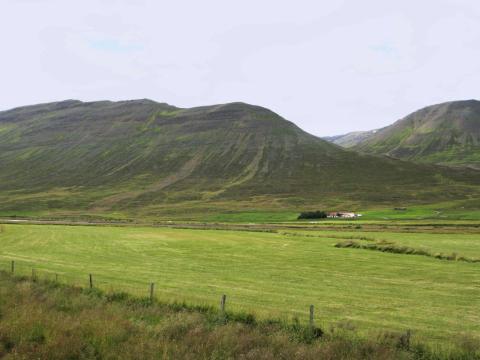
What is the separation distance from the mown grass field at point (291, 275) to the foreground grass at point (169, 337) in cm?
270

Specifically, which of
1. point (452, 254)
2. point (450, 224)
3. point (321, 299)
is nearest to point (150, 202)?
point (450, 224)

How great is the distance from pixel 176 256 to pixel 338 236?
108ft

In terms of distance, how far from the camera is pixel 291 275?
3812 centimetres

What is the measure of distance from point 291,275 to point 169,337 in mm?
21813

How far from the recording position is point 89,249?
5566 centimetres

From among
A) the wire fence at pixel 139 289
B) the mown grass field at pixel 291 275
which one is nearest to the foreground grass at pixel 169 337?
the wire fence at pixel 139 289

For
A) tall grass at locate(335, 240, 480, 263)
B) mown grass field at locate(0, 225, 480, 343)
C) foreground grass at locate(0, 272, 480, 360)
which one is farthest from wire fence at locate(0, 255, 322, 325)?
tall grass at locate(335, 240, 480, 263)

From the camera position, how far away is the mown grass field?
2441cm

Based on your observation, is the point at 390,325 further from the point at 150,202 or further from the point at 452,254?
the point at 150,202

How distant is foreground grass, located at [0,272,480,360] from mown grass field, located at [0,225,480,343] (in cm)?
270

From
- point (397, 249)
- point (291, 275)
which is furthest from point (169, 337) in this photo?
point (397, 249)

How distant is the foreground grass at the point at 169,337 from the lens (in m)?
15.7

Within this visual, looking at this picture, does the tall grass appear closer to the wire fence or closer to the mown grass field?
the mown grass field

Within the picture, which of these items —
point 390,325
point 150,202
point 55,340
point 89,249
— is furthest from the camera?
point 150,202
